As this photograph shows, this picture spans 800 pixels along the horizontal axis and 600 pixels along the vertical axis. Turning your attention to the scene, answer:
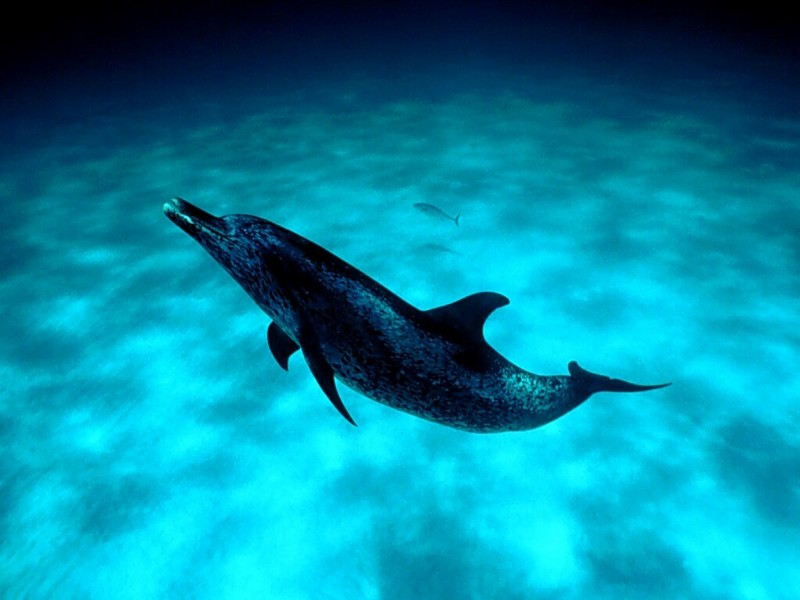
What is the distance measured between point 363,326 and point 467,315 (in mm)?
685

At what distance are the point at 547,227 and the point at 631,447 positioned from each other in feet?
18.1

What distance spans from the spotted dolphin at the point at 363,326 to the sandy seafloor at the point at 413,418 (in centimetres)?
229

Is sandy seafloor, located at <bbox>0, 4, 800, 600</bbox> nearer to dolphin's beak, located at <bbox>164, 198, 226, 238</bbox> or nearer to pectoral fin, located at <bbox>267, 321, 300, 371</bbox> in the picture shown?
pectoral fin, located at <bbox>267, 321, 300, 371</bbox>

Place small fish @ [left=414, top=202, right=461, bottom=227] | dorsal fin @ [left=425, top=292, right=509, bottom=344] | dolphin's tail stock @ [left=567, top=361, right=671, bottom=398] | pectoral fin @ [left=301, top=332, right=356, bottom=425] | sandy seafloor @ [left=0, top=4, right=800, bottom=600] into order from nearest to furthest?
pectoral fin @ [left=301, top=332, right=356, bottom=425]
dorsal fin @ [left=425, top=292, right=509, bottom=344]
dolphin's tail stock @ [left=567, top=361, right=671, bottom=398]
sandy seafloor @ [left=0, top=4, right=800, bottom=600]
small fish @ [left=414, top=202, right=461, bottom=227]

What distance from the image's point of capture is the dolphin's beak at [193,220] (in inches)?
96.7

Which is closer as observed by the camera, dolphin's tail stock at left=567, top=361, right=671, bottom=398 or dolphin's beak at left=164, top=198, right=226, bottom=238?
→ dolphin's beak at left=164, top=198, right=226, bottom=238

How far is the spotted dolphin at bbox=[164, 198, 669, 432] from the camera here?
8.33 feet

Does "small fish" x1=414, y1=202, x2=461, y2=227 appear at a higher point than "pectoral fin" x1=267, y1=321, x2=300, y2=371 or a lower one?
lower

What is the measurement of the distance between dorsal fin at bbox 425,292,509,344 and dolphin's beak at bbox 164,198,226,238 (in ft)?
4.48

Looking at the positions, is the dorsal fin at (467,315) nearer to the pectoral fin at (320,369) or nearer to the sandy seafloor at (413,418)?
the pectoral fin at (320,369)

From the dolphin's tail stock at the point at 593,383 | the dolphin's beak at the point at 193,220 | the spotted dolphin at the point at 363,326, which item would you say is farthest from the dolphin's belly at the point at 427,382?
the dolphin's beak at the point at 193,220

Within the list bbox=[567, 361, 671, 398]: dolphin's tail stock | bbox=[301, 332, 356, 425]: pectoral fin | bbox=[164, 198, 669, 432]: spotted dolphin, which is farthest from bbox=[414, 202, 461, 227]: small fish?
bbox=[301, 332, 356, 425]: pectoral fin

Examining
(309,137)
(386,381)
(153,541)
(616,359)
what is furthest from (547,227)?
(309,137)

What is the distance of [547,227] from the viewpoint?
9.52m
